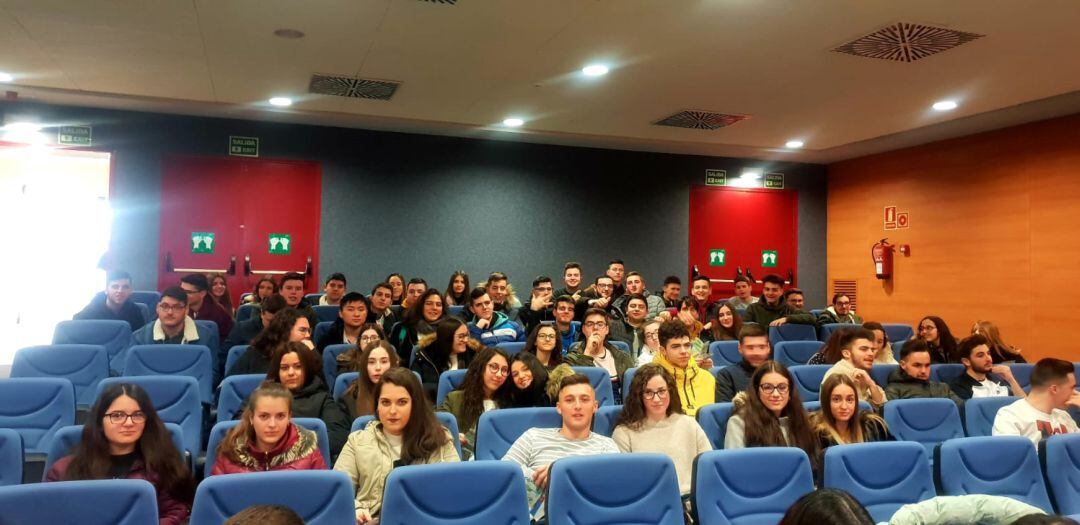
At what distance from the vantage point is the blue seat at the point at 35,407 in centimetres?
378

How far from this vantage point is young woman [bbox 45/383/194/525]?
2752 mm

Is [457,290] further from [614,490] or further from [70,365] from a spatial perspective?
[614,490]

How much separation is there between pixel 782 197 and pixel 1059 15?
19.6 ft

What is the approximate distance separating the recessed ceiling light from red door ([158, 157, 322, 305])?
6576 mm

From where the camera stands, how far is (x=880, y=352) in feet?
18.9

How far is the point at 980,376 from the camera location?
16.5 ft

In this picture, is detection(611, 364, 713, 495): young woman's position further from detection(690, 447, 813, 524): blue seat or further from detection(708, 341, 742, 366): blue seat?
detection(708, 341, 742, 366): blue seat

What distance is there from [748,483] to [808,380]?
217cm

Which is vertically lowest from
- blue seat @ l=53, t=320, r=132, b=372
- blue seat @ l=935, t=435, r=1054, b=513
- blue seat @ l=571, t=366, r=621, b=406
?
blue seat @ l=935, t=435, r=1054, b=513

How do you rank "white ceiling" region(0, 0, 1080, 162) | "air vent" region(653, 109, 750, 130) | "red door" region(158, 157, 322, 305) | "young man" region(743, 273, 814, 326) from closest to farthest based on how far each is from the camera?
"white ceiling" region(0, 0, 1080, 162) < "young man" region(743, 273, 814, 326) < "air vent" region(653, 109, 750, 130) < "red door" region(158, 157, 322, 305)

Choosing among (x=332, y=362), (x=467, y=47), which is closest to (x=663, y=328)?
(x=332, y=362)

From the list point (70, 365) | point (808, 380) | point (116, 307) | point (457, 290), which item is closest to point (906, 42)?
point (808, 380)

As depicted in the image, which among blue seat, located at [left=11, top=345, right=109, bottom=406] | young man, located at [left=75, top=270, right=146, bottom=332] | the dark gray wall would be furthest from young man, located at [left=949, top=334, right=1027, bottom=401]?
young man, located at [left=75, top=270, right=146, bottom=332]

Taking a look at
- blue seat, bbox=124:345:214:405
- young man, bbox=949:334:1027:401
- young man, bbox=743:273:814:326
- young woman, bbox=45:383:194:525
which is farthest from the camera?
young man, bbox=743:273:814:326
